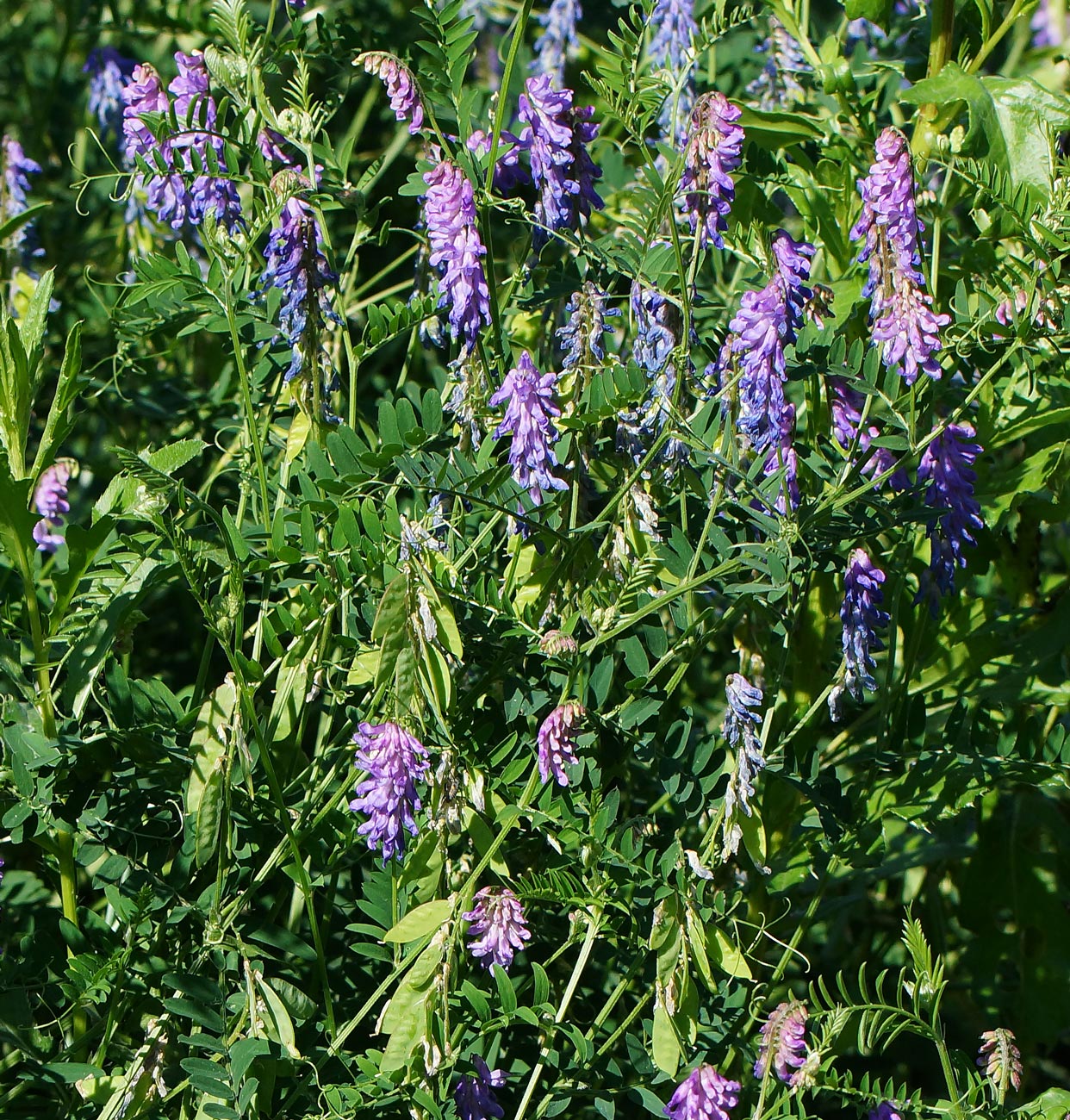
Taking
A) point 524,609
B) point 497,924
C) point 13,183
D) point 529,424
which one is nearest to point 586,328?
point 529,424

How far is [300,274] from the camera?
40.9 inches

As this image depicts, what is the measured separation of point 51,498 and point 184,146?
37cm

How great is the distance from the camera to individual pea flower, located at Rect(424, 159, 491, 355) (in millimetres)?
977

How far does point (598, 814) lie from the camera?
3.17 ft

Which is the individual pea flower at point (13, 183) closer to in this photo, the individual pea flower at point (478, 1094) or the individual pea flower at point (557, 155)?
the individual pea flower at point (557, 155)

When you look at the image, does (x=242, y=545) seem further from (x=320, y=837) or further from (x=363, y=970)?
(x=363, y=970)

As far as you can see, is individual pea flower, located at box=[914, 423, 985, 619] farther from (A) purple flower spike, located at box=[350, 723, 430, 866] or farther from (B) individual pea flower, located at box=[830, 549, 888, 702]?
(A) purple flower spike, located at box=[350, 723, 430, 866]

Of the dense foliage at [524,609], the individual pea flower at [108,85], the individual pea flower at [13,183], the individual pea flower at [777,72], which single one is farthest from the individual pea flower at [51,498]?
the individual pea flower at [777,72]

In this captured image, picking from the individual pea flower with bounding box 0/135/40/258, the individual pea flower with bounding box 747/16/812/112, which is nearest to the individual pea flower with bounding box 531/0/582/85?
the individual pea flower with bounding box 747/16/812/112

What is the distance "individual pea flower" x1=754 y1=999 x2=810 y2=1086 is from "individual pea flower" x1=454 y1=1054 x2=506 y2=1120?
0.67ft

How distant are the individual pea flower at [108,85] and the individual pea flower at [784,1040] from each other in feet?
5.00

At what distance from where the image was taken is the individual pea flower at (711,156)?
0.99 metres

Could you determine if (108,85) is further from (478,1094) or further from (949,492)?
(478,1094)

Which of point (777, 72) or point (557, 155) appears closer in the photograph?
point (557, 155)
